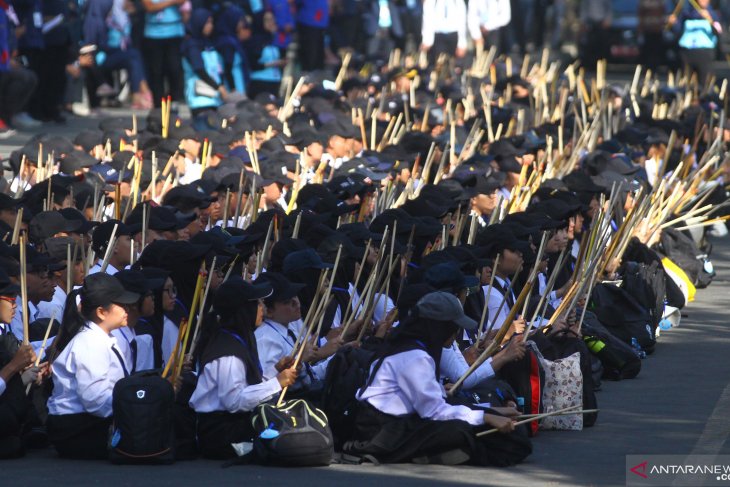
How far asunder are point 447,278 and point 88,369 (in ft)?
5.88

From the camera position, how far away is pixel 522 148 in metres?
15.1

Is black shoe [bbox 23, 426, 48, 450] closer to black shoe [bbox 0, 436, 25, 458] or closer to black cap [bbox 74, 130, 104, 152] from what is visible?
black shoe [bbox 0, 436, 25, 458]

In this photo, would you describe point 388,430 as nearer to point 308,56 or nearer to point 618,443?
point 618,443

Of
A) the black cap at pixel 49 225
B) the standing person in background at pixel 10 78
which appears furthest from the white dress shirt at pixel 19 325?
the standing person in background at pixel 10 78

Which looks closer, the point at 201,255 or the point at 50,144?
the point at 201,255

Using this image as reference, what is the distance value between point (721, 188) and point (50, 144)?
5.82 meters

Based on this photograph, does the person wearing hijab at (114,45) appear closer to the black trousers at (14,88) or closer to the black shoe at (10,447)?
the black trousers at (14,88)

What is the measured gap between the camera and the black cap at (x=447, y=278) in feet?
28.1

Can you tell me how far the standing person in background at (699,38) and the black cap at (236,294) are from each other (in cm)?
1409

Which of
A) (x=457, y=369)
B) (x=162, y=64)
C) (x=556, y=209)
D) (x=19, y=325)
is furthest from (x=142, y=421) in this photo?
(x=162, y=64)

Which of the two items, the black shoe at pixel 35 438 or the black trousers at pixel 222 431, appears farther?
the black shoe at pixel 35 438

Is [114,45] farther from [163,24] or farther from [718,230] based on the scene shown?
[718,230]

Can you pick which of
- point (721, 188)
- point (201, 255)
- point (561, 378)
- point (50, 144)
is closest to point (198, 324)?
point (201, 255)

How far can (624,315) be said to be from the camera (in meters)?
10.8
